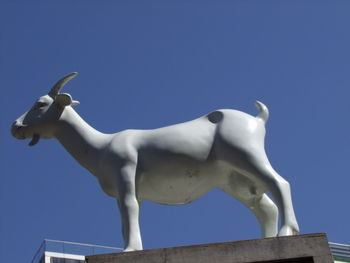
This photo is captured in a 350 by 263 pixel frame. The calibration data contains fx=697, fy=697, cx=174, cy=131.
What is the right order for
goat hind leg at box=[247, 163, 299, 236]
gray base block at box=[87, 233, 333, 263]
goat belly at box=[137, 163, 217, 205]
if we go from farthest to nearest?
goat belly at box=[137, 163, 217, 205]
goat hind leg at box=[247, 163, 299, 236]
gray base block at box=[87, 233, 333, 263]

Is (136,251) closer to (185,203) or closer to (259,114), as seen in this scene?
(185,203)

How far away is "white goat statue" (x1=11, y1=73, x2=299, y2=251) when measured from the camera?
1036cm

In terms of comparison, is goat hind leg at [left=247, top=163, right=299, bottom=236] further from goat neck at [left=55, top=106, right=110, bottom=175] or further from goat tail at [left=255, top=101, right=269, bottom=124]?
goat neck at [left=55, top=106, right=110, bottom=175]

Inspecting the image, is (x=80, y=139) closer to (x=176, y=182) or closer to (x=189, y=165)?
(x=176, y=182)

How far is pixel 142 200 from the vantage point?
35.7 feet

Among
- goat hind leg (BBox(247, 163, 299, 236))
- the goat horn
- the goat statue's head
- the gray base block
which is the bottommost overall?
the gray base block

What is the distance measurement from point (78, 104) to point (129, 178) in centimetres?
225

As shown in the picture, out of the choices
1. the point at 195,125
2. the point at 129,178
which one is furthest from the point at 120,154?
the point at 195,125

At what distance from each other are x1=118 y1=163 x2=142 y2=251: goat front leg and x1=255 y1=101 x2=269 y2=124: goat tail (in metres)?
2.31

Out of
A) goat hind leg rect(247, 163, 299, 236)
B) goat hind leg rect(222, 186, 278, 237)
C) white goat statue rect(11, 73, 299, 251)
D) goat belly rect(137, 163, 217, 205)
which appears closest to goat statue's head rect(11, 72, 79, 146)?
white goat statue rect(11, 73, 299, 251)

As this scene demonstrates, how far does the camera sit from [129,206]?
10258 mm

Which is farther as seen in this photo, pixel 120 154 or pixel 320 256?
pixel 120 154

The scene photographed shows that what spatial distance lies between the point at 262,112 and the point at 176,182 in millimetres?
1948

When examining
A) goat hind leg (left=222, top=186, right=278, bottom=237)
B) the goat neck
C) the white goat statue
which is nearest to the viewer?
the white goat statue
